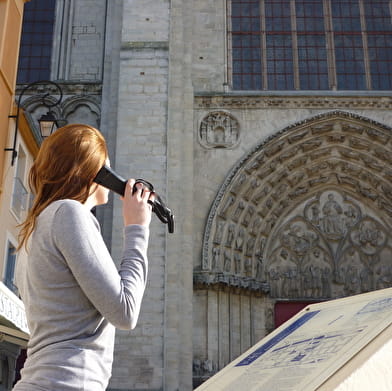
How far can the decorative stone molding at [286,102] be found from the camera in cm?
1435

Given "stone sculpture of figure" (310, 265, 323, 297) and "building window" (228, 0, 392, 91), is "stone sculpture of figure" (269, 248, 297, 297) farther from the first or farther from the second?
"building window" (228, 0, 392, 91)

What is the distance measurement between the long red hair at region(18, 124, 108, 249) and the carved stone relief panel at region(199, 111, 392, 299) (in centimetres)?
1205

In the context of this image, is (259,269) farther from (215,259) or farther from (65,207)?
(65,207)

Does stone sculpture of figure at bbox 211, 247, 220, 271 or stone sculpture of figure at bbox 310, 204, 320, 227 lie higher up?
stone sculpture of figure at bbox 310, 204, 320, 227

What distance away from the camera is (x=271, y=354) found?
7.71 ft

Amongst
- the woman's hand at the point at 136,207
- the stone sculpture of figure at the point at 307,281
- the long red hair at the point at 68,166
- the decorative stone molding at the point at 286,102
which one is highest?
the decorative stone molding at the point at 286,102

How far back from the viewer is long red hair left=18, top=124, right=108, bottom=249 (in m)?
1.62

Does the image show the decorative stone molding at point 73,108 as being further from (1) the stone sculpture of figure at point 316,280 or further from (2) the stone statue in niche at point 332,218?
(1) the stone sculpture of figure at point 316,280

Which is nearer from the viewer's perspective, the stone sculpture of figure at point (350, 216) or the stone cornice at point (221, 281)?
the stone cornice at point (221, 281)

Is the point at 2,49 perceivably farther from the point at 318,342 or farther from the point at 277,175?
the point at 318,342

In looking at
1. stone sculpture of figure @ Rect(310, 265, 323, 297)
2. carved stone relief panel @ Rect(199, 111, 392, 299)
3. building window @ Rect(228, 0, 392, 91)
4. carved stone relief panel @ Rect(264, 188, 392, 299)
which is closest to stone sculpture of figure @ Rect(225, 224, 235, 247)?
carved stone relief panel @ Rect(199, 111, 392, 299)

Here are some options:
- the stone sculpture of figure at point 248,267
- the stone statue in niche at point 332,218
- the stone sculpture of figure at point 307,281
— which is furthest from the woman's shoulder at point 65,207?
the stone statue in niche at point 332,218

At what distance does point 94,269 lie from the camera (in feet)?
4.83

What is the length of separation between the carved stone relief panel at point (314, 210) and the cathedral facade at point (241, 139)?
0.10 ft
